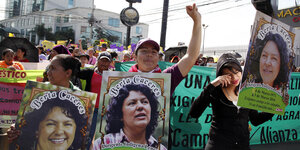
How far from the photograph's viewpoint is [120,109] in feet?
5.89

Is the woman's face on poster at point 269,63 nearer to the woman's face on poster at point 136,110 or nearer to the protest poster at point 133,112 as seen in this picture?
the protest poster at point 133,112

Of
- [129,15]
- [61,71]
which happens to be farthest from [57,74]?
[129,15]

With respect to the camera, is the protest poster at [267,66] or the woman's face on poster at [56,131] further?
the protest poster at [267,66]

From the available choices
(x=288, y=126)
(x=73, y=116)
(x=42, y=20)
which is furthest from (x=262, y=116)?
(x=42, y=20)

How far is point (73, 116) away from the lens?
5.82 feet

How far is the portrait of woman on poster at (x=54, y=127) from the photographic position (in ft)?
5.56

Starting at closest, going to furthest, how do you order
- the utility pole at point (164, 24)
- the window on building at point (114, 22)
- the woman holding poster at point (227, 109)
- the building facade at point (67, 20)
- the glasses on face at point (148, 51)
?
the glasses on face at point (148, 51)
the woman holding poster at point (227, 109)
the utility pole at point (164, 24)
the building facade at point (67, 20)
the window on building at point (114, 22)

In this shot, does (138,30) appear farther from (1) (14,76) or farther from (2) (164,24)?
(1) (14,76)

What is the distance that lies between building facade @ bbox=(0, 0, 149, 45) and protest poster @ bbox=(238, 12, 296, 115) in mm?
58400

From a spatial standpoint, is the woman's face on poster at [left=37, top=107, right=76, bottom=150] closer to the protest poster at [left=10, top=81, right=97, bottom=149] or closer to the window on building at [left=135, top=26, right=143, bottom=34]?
the protest poster at [left=10, top=81, right=97, bottom=149]

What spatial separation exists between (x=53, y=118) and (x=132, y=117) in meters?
0.54

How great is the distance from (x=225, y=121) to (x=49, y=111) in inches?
60.2

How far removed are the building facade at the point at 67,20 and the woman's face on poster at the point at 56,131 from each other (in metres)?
58.5

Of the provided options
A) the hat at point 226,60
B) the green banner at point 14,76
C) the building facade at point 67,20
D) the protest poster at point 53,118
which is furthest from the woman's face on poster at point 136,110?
the building facade at point 67,20
